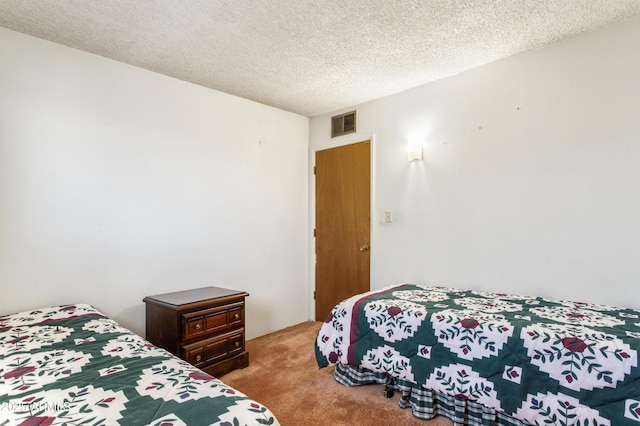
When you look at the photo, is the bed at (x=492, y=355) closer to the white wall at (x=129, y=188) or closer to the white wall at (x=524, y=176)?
the white wall at (x=524, y=176)

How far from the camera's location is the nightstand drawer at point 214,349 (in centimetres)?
245

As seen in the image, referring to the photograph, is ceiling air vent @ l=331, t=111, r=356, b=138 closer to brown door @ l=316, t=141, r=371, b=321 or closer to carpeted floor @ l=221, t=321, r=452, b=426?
brown door @ l=316, t=141, r=371, b=321

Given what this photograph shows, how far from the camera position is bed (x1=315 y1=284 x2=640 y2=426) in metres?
1.55

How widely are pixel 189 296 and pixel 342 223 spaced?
178 centimetres

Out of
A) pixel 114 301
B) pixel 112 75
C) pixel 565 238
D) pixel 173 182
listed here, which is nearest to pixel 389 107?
pixel 565 238

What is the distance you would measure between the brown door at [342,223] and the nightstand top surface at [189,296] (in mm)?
1326

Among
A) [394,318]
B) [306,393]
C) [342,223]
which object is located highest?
[342,223]

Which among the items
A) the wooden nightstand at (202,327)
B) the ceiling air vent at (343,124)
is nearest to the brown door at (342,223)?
the ceiling air vent at (343,124)

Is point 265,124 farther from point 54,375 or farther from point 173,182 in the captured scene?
point 54,375

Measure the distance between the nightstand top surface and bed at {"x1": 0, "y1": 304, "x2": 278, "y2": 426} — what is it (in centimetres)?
64

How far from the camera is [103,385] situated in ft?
4.25

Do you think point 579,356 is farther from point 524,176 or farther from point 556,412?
point 524,176

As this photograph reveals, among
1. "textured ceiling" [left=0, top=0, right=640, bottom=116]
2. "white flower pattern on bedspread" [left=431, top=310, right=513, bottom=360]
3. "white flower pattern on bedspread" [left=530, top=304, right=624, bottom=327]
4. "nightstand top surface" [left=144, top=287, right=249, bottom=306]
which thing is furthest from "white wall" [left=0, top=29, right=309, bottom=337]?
"white flower pattern on bedspread" [left=530, top=304, right=624, bottom=327]

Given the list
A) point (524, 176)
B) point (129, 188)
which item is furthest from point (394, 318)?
point (129, 188)
